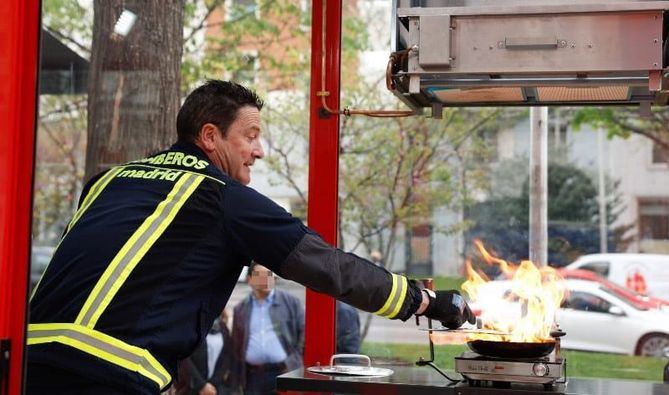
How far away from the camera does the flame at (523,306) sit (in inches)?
128

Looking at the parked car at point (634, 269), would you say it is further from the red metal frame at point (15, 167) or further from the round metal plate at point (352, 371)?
the red metal frame at point (15, 167)

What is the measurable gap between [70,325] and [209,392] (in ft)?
12.7

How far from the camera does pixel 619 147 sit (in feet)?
23.9

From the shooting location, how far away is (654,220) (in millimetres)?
6891

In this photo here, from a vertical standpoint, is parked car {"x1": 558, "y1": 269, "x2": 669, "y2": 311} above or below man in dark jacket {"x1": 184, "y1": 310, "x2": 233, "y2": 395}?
above

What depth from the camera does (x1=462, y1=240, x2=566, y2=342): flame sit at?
3.25 m

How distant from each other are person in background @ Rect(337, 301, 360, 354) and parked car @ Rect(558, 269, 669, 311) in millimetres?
1554

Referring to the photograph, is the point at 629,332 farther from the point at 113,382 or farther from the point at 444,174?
the point at 113,382

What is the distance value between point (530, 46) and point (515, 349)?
98 centimetres

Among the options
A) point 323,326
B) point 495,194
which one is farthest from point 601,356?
point 323,326

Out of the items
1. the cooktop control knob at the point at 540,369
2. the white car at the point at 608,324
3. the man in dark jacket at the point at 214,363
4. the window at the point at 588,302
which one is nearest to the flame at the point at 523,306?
the cooktop control knob at the point at 540,369

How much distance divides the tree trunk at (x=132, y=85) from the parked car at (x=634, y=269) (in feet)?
10.9

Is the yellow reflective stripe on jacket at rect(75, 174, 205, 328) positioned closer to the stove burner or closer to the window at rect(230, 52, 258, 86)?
the stove burner

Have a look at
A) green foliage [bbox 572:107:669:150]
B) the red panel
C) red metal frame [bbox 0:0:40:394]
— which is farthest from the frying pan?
green foliage [bbox 572:107:669:150]
